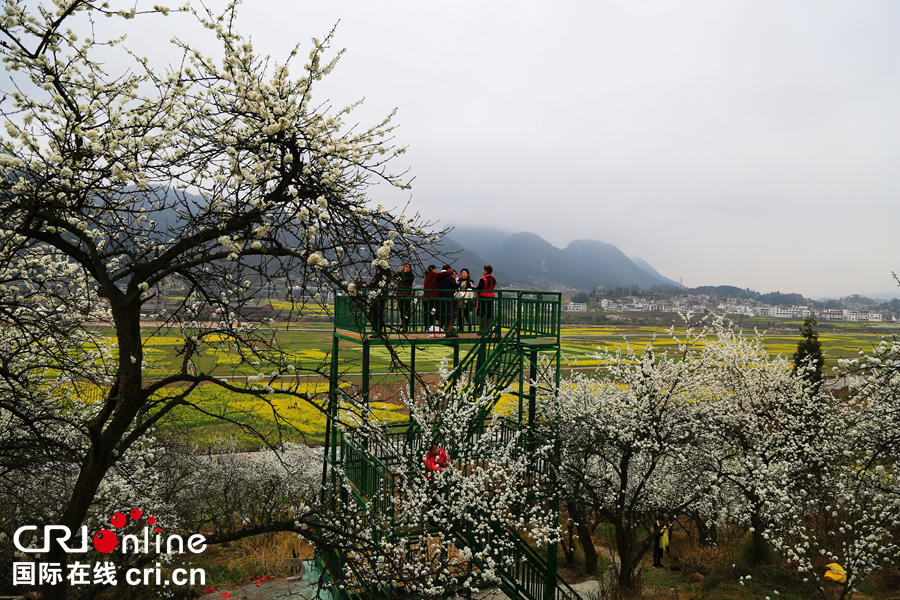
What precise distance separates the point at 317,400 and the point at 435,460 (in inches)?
101

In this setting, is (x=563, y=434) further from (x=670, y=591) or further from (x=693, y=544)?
(x=693, y=544)

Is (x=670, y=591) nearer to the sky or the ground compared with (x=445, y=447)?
nearer to the ground

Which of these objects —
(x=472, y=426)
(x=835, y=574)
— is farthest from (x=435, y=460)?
(x=835, y=574)

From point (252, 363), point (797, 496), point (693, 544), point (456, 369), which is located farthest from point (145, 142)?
point (693, 544)

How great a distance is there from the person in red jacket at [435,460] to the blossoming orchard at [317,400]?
11 centimetres

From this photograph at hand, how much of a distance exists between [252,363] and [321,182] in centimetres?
253

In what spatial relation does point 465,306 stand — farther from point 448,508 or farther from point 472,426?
point 448,508

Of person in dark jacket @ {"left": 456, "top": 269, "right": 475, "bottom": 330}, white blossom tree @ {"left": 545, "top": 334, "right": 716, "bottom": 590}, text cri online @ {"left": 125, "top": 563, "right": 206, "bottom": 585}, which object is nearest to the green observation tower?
person in dark jacket @ {"left": 456, "top": 269, "right": 475, "bottom": 330}

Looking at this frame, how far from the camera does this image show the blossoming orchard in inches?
197

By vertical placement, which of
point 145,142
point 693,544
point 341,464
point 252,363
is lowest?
point 693,544

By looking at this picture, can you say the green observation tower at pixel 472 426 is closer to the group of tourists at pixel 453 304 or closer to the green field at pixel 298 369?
the group of tourists at pixel 453 304

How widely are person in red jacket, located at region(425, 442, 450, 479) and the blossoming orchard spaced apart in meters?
0.11

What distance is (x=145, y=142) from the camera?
17.4ft

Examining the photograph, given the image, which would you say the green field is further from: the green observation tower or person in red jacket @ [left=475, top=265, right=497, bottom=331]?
person in red jacket @ [left=475, top=265, right=497, bottom=331]
